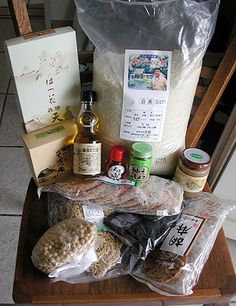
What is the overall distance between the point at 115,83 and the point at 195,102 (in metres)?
0.25

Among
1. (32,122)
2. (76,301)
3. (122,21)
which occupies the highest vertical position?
(122,21)

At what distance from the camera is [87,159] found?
64cm

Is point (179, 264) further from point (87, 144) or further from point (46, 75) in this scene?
point (46, 75)

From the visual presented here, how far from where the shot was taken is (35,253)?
0.59 m

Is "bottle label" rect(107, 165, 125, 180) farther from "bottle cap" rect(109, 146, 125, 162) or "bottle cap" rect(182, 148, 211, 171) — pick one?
"bottle cap" rect(182, 148, 211, 171)

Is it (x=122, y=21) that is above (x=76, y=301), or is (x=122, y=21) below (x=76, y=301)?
above

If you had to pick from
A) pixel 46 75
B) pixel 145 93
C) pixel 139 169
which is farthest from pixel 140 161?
pixel 46 75

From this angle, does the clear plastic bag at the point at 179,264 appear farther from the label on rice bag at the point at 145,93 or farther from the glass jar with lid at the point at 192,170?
the label on rice bag at the point at 145,93

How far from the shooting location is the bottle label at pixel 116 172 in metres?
0.66

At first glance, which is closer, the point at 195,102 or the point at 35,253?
the point at 35,253

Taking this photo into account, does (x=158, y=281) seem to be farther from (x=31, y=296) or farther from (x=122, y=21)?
(x=122, y=21)

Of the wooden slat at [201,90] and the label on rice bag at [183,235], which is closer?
the label on rice bag at [183,235]

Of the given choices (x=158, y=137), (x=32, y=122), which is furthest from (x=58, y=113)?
(x=158, y=137)

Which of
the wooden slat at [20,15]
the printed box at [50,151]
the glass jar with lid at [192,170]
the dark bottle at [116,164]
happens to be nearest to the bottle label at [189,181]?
the glass jar with lid at [192,170]
